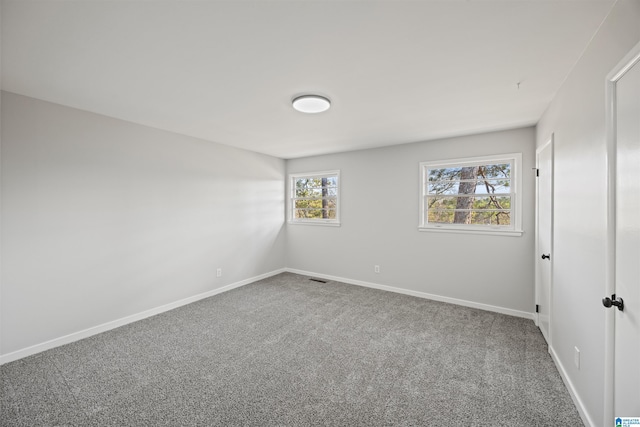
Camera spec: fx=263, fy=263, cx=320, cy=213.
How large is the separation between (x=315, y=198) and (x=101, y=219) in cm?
339

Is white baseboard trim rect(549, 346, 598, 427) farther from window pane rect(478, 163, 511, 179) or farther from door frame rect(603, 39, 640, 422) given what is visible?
window pane rect(478, 163, 511, 179)

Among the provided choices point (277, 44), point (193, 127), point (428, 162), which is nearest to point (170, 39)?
point (277, 44)

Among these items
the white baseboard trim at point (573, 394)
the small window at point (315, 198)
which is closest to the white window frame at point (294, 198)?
the small window at point (315, 198)

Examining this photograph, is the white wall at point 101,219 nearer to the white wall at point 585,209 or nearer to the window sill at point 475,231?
the window sill at point 475,231

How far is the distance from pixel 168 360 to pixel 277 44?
277 centimetres

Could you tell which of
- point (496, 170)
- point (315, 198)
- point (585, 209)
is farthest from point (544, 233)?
point (315, 198)

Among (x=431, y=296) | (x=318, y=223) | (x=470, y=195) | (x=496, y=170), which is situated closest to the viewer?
(x=496, y=170)

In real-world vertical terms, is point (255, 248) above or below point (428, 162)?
below

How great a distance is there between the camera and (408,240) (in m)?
4.19

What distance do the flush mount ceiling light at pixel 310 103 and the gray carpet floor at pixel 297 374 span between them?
2381mm

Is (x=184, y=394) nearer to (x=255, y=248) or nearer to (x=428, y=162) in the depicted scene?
(x=255, y=248)

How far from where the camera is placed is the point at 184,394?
1.96 metres

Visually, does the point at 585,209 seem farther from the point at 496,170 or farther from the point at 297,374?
the point at 297,374

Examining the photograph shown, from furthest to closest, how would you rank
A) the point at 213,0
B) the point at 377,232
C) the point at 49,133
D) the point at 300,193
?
1. the point at 300,193
2. the point at 377,232
3. the point at 49,133
4. the point at 213,0
